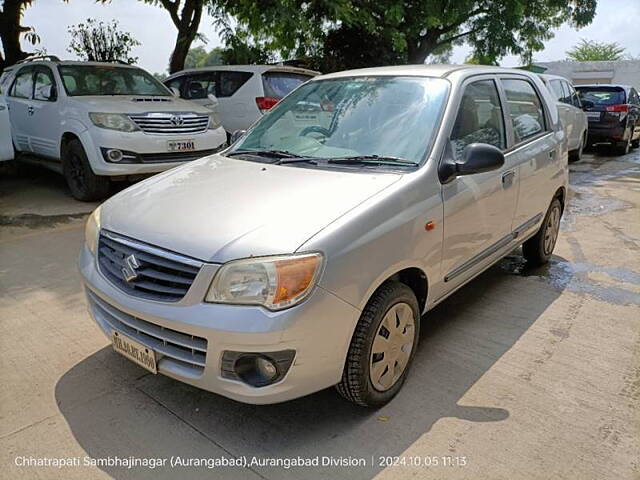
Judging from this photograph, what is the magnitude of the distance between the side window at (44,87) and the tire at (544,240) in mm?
6005

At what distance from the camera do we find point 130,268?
8.06 feet

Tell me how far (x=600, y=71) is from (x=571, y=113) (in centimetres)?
2707

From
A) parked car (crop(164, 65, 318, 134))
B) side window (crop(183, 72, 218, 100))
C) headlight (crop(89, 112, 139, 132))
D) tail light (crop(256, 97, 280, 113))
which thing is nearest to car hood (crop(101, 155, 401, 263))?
headlight (crop(89, 112, 139, 132))

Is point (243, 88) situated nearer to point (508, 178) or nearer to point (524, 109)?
Answer: point (524, 109)

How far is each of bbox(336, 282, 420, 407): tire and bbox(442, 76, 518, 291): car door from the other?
1.57ft

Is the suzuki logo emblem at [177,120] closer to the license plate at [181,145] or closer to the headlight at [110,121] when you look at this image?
the license plate at [181,145]

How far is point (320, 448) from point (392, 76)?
7.78ft

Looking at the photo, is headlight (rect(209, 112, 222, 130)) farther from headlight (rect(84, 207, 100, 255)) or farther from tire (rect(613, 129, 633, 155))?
tire (rect(613, 129, 633, 155))

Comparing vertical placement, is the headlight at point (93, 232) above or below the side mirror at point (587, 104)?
below

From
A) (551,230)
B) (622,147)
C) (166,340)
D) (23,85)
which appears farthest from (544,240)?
(622,147)

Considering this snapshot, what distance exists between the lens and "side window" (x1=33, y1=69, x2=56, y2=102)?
6904mm

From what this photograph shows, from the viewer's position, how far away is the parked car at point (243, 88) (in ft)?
27.0

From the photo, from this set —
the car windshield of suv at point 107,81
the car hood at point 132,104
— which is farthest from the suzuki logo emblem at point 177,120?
the car windshield of suv at point 107,81

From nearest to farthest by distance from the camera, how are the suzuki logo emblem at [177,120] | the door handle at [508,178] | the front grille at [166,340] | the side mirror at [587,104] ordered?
the front grille at [166,340] < the door handle at [508,178] < the suzuki logo emblem at [177,120] < the side mirror at [587,104]
